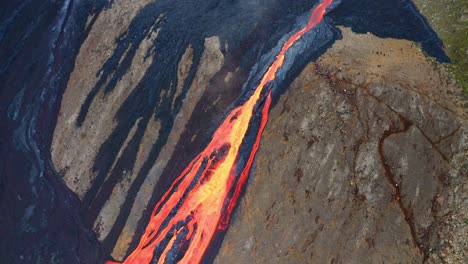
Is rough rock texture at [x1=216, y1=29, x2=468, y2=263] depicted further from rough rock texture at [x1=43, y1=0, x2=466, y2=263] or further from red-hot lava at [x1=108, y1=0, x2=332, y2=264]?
red-hot lava at [x1=108, y1=0, x2=332, y2=264]

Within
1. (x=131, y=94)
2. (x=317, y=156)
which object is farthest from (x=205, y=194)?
(x=131, y=94)

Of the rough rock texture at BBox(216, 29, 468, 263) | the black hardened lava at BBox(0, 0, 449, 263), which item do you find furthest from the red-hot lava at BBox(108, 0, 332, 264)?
the rough rock texture at BBox(216, 29, 468, 263)

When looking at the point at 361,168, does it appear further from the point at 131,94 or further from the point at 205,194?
the point at 131,94

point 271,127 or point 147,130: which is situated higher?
point 147,130

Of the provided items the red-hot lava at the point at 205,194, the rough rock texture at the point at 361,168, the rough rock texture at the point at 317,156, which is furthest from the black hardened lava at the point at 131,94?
the rough rock texture at the point at 361,168

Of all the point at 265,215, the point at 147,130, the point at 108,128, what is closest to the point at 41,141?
the point at 108,128

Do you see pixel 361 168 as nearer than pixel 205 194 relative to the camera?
Yes

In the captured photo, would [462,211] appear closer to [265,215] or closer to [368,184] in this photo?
[368,184]
